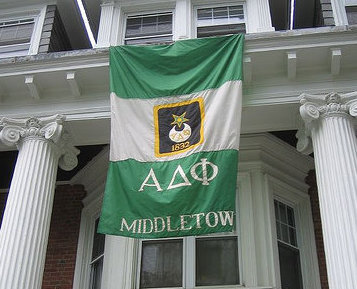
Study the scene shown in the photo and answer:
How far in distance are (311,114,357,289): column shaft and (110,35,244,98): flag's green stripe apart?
165 cm

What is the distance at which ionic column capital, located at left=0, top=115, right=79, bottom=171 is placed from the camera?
9000mm

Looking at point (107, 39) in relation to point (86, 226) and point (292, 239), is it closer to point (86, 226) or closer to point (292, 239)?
point (86, 226)

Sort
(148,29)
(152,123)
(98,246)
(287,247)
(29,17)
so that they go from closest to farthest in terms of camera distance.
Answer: (152,123)
(287,247)
(98,246)
(148,29)
(29,17)

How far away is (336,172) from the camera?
305 inches

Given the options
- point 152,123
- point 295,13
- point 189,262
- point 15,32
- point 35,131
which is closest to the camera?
point 152,123

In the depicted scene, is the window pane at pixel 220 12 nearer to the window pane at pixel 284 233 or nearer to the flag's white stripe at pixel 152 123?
the flag's white stripe at pixel 152 123

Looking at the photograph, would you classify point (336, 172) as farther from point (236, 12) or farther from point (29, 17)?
point (29, 17)

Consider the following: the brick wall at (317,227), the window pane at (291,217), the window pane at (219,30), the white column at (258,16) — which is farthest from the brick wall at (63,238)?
the white column at (258,16)

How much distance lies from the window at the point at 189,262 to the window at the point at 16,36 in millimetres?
4919

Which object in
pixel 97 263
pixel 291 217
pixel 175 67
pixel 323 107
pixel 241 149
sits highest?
pixel 175 67

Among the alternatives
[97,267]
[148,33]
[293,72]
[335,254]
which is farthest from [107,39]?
[335,254]

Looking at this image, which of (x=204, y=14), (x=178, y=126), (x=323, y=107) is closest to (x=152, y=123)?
(x=178, y=126)

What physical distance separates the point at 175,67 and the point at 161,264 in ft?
11.6

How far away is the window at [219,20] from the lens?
36.1 ft
